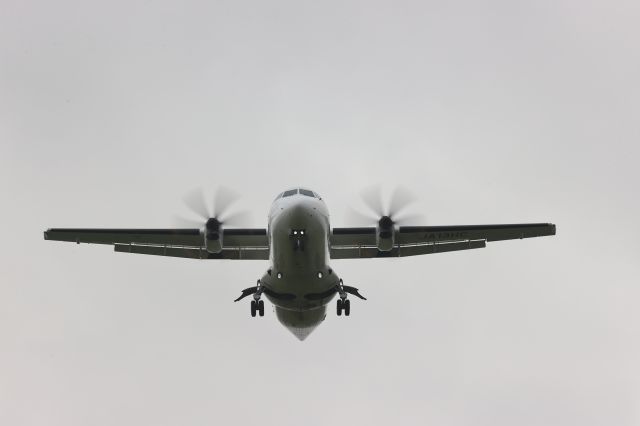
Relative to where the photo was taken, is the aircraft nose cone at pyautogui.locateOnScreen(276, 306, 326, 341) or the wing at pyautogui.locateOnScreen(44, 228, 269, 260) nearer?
the aircraft nose cone at pyautogui.locateOnScreen(276, 306, 326, 341)

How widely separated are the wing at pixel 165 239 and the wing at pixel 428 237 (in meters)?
2.84

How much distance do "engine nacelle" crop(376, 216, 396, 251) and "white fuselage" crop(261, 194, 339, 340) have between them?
1828mm

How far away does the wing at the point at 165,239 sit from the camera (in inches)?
877

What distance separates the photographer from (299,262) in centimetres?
1878

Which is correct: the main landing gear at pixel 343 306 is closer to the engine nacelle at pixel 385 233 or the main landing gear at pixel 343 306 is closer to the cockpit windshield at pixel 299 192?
the engine nacelle at pixel 385 233

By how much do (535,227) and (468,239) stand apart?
7.52ft

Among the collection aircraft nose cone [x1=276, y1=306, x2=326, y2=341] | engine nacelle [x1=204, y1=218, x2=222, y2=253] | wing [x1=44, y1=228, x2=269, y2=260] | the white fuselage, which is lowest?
aircraft nose cone [x1=276, y1=306, x2=326, y2=341]

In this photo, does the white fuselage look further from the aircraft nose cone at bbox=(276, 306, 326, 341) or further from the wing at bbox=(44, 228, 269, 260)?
the wing at bbox=(44, 228, 269, 260)

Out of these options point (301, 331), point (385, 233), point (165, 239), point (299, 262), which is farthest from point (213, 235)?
point (385, 233)

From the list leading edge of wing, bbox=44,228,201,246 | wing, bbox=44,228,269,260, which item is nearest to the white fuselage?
wing, bbox=44,228,269,260

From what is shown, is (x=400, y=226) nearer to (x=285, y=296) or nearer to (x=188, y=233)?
(x=285, y=296)

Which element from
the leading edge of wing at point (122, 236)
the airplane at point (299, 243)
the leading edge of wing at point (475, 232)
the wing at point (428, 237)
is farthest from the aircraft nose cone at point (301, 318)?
the leading edge of wing at point (475, 232)

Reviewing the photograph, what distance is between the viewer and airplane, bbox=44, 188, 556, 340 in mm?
18453

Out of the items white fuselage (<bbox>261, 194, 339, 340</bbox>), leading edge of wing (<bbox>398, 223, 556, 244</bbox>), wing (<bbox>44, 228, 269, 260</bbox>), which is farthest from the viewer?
leading edge of wing (<bbox>398, 223, 556, 244</bbox>)
